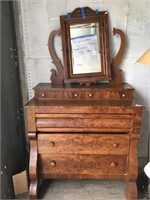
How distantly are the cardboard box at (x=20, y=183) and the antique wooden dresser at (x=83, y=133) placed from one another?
0.43ft

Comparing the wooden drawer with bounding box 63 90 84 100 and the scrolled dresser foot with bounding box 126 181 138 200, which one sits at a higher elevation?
the wooden drawer with bounding box 63 90 84 100

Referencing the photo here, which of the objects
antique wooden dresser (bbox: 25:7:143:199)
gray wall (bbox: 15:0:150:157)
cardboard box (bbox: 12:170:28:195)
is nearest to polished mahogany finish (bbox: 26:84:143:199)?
antique wooden dresser (bbox: 25:7:143:199)

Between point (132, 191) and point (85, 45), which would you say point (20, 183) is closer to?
point (132, 191)

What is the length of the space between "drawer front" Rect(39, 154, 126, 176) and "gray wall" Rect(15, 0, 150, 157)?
0.65 m

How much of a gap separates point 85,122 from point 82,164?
37 cm

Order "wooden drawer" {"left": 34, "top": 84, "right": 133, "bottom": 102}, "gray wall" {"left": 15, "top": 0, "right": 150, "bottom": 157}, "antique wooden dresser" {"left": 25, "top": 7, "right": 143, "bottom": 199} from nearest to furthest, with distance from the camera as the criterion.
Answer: "antique wooden dresser" {"left": 25, "top": 7, "right": 143, "bottom": 199} → "wooden drawer" {"left": 34, "top": 84, "right": 133, "bottom": 102} → "gray wall" {"left": 15, "top": 0, "right": 150, "bottom": 157}

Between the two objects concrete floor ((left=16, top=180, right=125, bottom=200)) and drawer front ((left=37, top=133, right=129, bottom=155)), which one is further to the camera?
concrete floor ((left=16, top=180, right=125, bottom=200))

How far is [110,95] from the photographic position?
1.69 m

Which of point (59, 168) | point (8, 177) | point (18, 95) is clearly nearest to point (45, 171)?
point (59, 168)

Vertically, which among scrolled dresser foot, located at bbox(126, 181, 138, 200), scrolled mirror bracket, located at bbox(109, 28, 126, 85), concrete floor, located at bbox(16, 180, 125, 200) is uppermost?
scrolled mirror bracket, located at bbox(109, 28, 126, 85)

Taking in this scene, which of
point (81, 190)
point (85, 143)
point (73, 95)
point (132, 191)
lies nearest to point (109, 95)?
point (73, 95)

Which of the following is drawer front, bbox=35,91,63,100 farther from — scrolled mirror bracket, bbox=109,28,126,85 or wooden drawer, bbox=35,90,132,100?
scrolled mirror bracket, bbox=109,28,126,85

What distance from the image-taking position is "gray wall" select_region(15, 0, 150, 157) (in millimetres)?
1789

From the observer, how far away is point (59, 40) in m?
1.87
